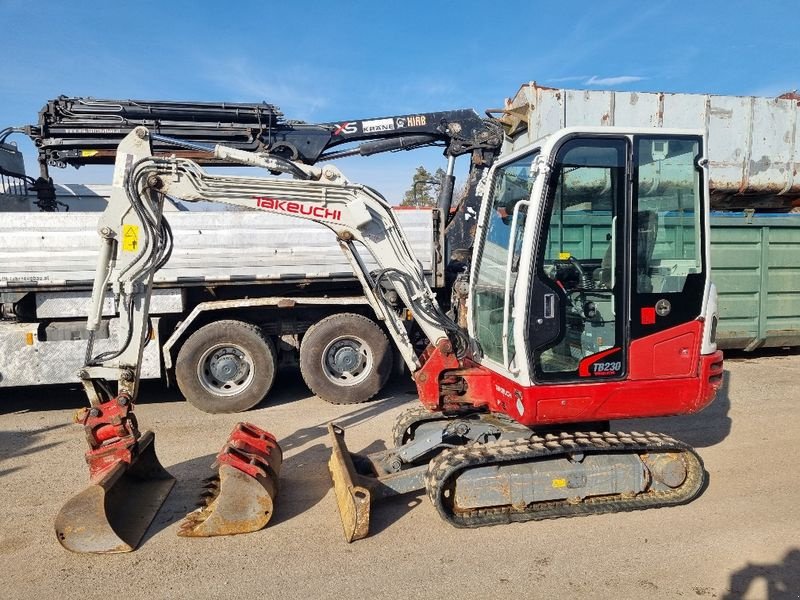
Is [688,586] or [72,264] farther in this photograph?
[72,264]

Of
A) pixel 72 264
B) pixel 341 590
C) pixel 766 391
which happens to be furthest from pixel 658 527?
pixel 72 264

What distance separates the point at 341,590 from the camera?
306 centimetres

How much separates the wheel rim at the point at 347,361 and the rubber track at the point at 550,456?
10.1ft

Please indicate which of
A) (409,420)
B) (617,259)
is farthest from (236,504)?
(617,259)

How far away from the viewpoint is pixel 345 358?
Answer: 6.86 m

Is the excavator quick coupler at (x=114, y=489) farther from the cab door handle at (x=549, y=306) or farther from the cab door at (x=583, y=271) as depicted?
the cab door handle at (x=549, y=306)

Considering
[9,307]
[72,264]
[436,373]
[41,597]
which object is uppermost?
[72,264]

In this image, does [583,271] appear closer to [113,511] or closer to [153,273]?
[153,273]

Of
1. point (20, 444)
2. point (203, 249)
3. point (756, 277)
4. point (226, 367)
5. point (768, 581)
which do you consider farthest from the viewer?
point (756, 277)

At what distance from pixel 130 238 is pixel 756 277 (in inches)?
346

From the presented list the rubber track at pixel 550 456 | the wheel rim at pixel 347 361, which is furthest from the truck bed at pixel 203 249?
the rubber track at pixel 550 456

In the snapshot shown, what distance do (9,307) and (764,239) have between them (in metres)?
10.4

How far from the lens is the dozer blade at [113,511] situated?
11.1 ft

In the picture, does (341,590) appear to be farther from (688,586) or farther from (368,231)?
(368,231)
